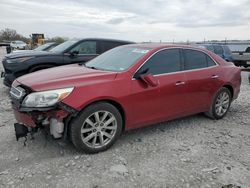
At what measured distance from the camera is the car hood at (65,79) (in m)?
3.75

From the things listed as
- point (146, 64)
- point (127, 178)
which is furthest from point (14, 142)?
point (146, 64)

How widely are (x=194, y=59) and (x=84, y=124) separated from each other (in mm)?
2597

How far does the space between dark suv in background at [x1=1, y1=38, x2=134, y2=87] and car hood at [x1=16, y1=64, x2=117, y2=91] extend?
10.5 feet

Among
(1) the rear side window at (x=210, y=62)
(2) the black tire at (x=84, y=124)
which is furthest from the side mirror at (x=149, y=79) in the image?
(1) the rear side window at (x=210, y=62)

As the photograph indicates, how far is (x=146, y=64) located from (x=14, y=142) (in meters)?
2.40

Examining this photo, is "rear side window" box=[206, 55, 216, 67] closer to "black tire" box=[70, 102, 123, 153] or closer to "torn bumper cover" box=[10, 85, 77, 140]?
"black tire" box=[70, 102, 123, 153]

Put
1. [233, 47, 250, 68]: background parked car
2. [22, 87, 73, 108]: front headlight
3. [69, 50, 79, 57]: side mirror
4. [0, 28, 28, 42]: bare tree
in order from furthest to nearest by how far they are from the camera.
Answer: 1. [0, 28, 28, 42]: bare tree
2. [233, 47, 250, 68]: background parked car
3. [69, 50, 79, 57]: side mirror
4. [22, 87, 73, 108]: front headlight

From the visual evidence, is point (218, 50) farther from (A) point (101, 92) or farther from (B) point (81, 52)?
(A) point (101, 92)

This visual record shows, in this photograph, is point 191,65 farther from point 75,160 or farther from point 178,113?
point 75,160

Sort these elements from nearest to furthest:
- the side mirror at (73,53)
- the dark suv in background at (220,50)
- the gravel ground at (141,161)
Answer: the gravel ground at (141,161) → the side mirror at (73,53) → the dark suv in background at (220,50)

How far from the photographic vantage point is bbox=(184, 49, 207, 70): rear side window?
16.7 ft

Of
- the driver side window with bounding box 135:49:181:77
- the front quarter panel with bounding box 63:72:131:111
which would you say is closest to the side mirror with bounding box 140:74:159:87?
the driver side window with bounding box 135:49:181:77

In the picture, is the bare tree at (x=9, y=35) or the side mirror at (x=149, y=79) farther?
the bare tree at (x=9, y=35)

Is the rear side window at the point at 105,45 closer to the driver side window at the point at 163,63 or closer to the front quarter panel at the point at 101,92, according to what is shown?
the driver side window at the point at 163,63
